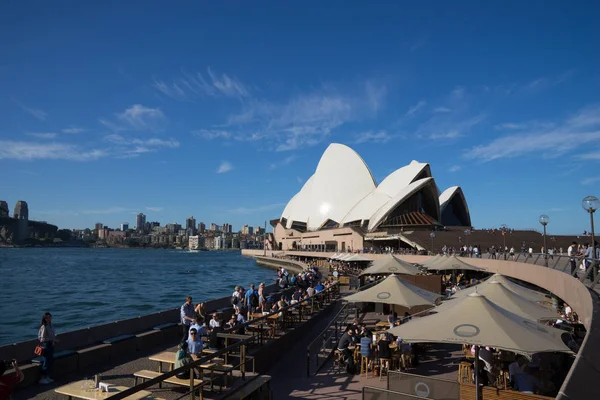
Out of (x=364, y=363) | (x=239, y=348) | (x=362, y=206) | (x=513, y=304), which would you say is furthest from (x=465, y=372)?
(x=362, y=206)

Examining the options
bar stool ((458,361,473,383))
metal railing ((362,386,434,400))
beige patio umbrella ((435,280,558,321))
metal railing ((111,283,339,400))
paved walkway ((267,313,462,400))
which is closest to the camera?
metal railing ((111,283,339,400))

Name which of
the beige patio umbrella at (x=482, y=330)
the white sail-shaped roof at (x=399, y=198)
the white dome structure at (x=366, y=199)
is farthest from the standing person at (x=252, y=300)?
the white sail-shaped roof at (x=399, y=198)

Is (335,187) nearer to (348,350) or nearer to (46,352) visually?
(348,350)

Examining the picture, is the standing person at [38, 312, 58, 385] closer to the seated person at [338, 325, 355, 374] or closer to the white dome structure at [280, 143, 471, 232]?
the seated person at [338, 325, 355, 374]

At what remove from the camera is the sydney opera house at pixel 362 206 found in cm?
5434

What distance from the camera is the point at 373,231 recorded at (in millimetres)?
55062

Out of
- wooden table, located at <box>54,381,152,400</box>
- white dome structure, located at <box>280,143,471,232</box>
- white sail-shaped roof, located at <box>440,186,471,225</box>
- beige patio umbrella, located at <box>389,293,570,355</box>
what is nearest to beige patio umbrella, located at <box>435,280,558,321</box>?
beige patio umbrella, located at <box>389,293,570,355</box>

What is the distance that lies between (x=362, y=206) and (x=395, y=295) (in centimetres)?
5487

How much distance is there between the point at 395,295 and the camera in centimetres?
965

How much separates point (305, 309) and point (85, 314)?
50.8 feet

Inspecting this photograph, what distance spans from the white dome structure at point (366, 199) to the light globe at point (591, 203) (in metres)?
42.8

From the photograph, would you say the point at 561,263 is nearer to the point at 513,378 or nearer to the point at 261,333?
the point at 513,378

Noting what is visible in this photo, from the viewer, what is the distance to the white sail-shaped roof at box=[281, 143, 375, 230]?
7144cm

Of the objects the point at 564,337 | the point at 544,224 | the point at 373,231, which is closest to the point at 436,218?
the point at 373,231
